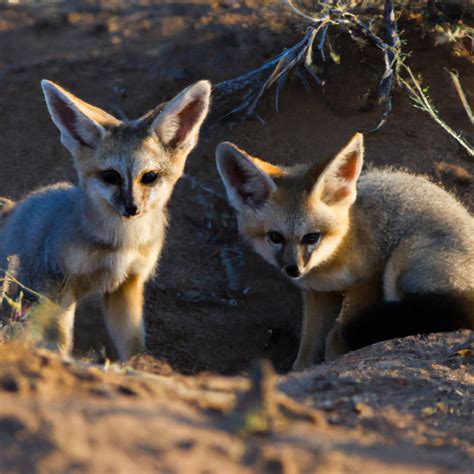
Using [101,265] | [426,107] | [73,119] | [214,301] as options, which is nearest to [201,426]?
[101,265]

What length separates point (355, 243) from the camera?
5.86 metres

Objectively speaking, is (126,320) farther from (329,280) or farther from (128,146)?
(329,280)

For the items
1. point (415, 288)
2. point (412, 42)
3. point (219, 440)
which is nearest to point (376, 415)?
point (219, 440)

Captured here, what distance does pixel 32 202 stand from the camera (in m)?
6.05

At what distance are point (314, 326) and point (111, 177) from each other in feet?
6.94

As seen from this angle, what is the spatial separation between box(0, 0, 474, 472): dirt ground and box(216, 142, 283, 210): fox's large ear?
135 centimetres

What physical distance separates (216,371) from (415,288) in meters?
1.83

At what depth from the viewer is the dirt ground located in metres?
2.52

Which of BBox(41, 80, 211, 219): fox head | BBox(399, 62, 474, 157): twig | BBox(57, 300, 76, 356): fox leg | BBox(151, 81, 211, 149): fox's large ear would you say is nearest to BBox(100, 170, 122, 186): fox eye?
BBox(41, 80, 211, 219): fox head

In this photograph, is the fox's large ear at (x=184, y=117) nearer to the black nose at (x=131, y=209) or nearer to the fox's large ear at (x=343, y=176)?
the black nose at (x=131, y=209)

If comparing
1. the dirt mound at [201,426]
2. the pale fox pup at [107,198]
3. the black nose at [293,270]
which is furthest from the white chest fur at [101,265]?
the dirt mound at [201,426]

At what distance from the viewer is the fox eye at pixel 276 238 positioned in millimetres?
5621

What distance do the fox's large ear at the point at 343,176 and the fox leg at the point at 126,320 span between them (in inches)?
60.9

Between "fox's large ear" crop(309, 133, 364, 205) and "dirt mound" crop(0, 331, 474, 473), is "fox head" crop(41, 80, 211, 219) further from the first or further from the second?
"dirt mound" crop(0, 331, 474, 473)
